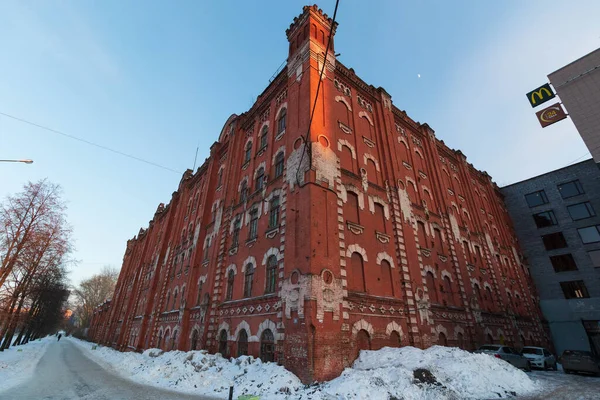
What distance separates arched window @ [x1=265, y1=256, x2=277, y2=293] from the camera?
50.4ft

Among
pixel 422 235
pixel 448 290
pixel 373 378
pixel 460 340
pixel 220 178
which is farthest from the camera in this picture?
pixel 220 178

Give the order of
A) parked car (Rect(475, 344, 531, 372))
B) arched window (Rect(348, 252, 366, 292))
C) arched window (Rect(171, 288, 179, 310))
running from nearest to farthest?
arched window (Rect(348, 252, 366, 292))
parked car (Rect(475, 344, 531, 372))
arched window (Rect(171, 288, 179, 310))

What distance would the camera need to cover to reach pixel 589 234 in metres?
31.5

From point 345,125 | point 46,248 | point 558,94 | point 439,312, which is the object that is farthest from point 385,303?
point 46,248

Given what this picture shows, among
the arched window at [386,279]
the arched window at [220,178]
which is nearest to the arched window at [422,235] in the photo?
the arched window at [386,279]

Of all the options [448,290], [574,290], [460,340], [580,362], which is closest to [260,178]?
[448,290]

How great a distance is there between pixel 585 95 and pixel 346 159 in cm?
1235

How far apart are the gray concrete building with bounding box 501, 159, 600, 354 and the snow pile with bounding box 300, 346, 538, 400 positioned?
25286 millimetres

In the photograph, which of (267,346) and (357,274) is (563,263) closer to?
(357,274)

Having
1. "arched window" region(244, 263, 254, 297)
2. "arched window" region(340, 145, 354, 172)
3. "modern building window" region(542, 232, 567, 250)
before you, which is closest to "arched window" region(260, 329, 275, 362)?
"arched window" region(244, 263, 254, 297)

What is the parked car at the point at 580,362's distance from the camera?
15.8 metres

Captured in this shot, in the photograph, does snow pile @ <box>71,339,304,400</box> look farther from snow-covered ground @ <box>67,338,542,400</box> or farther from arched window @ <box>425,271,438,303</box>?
arched window @ <box>425,271,438,303</box>

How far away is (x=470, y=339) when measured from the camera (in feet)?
65.9

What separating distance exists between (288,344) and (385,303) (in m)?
6.19
